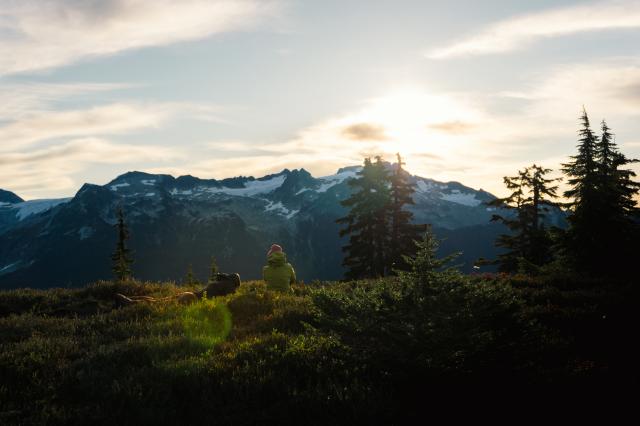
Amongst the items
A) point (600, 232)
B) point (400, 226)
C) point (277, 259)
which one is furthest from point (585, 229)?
point (400, 226)

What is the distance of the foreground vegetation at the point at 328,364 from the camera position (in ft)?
22.5

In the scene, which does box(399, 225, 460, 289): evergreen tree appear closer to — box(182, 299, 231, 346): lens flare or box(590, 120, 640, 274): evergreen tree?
box(182, 299, 231, 346): lens flare

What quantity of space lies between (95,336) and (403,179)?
1179 inches

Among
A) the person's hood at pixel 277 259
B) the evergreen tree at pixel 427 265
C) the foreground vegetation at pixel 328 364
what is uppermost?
the evergreen tree at pixel 427 265

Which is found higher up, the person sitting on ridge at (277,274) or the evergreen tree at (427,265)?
the evergreen tree at (427,265)

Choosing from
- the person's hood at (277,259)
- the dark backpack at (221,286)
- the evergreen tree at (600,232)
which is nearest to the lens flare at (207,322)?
the dark backpack at (221,286)

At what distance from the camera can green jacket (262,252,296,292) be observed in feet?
54.7

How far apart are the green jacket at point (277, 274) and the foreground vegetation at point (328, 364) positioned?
6009mm

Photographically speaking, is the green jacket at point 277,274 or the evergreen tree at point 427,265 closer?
the evergreen tree at point 427,265

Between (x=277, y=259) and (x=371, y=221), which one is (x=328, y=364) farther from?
(x=371, y=221)

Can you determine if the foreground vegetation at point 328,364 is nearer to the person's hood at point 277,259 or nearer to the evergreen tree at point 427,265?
the evergreen tree at point 427,265

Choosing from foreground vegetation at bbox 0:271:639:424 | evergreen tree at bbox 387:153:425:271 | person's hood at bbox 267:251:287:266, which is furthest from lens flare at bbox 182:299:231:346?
evergreen tree at bbox 387:153:425:271

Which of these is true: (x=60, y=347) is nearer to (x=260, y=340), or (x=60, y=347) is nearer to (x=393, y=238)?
(x=260, y=340)

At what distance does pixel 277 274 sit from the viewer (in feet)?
54.9
